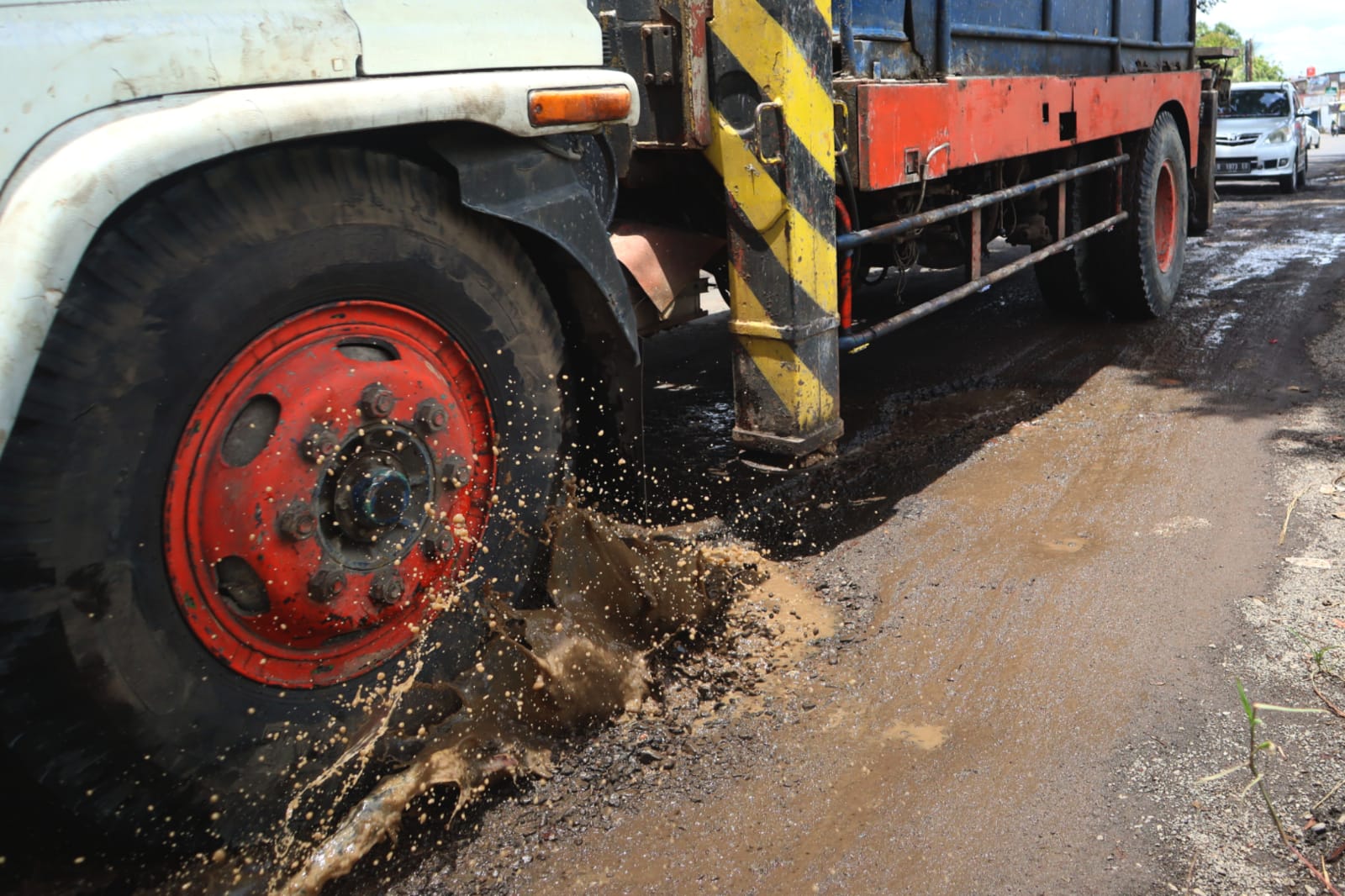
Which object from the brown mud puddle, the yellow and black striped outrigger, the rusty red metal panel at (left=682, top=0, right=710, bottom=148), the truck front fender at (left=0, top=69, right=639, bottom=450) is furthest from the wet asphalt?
the rusty red metal panel at (left=682, top=0, right=710, bottom=148)

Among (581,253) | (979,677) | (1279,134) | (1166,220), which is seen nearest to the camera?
(581,253)

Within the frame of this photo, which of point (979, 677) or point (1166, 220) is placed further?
point (1166, 220)

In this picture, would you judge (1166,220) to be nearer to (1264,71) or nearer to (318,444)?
(318,444)

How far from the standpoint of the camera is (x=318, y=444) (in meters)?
2.04

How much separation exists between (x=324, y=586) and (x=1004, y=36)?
4.12 m

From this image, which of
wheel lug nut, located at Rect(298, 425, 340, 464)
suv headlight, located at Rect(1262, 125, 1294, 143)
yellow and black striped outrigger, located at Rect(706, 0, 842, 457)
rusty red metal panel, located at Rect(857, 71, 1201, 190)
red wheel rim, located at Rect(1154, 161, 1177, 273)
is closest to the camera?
wheel lug nut, located at Rect(298, 425, 340, 464)

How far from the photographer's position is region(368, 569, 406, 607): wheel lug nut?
216cm

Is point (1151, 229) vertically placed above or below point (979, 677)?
above

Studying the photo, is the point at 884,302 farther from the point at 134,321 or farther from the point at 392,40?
the point at 134,321

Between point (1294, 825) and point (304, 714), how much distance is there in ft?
6.39

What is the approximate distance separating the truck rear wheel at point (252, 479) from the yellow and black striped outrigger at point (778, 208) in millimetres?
1281

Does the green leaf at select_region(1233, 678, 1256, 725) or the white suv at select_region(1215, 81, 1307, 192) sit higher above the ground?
the white suv at select_region(1215, 81, 1307, 192)

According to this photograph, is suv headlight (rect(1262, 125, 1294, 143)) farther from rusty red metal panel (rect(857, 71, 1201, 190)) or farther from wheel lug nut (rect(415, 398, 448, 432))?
wheel lug nut (rect(415, 398, 448, 432))

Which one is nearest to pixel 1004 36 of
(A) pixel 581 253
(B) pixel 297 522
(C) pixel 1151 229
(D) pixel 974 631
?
(C) pixel 1151 229
